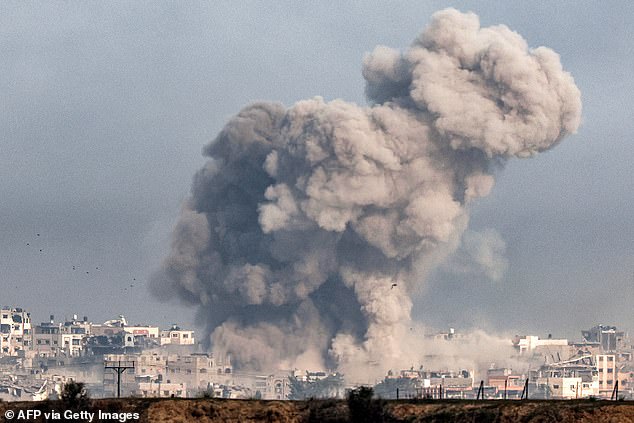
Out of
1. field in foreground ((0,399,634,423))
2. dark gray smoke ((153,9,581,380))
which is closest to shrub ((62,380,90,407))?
field in foreground ((0,399,634,423))

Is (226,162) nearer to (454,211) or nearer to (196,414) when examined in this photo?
(454,211)

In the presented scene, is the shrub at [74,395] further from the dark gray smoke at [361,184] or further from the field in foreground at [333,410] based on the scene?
the dark gray smoke at [361,184]

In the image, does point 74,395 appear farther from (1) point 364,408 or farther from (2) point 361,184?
(2) point 361,184

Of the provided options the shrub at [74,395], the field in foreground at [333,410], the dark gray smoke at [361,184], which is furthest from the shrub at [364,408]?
the dark gray smoke at [361,184]


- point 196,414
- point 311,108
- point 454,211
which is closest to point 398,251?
point 454,211

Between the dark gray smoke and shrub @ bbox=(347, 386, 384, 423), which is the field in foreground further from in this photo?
the dark gray smoke

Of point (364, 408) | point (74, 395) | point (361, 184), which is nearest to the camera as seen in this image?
point (364, 408)

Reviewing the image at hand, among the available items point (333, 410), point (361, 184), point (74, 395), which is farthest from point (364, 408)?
point (361, 184)

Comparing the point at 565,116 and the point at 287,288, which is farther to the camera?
the point at 287,288
